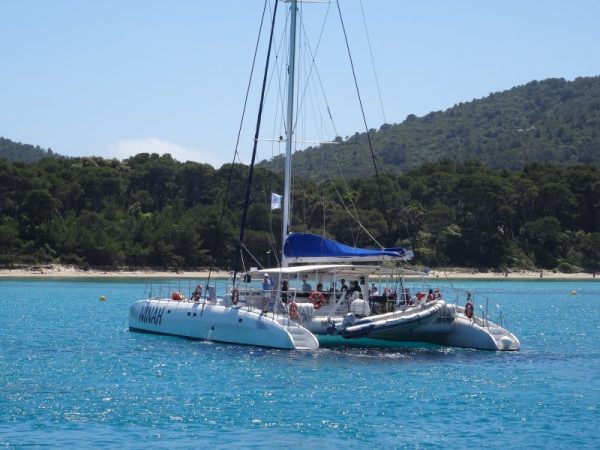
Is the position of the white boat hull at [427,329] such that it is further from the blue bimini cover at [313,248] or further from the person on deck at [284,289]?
the blue bimini cover at [313,248]

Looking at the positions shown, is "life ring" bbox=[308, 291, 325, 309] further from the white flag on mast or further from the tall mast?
the white flag on mast

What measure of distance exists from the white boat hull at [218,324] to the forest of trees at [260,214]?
42676 millimetres

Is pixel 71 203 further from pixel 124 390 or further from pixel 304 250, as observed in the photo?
pixel 124 390

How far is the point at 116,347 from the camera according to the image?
3148 cm

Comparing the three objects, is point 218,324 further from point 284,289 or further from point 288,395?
point 288,395

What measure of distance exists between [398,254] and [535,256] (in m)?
70.4

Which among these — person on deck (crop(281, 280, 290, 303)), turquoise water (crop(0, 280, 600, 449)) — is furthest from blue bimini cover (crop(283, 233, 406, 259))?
turquoise water (crop(0, 280, 600, 449))

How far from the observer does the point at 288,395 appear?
22.2 m

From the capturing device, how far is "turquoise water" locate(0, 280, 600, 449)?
60.5ft

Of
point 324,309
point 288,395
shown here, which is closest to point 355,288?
point 324,309

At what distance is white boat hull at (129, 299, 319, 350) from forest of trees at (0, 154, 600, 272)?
140 feet

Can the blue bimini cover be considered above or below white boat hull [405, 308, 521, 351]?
above

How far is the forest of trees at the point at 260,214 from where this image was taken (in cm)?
8375

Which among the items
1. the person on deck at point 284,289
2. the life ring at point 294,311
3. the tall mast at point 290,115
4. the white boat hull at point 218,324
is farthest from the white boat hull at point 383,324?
the tall mast at point 290,115
